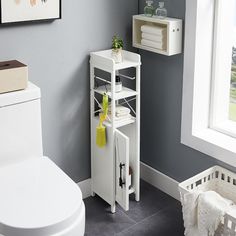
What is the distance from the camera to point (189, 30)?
2502mm

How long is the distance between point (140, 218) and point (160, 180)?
0.35m

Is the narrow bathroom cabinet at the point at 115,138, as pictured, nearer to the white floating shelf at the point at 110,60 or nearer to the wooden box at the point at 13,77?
the white floating shelf at the point at 110,60

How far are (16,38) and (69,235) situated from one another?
3.39ft

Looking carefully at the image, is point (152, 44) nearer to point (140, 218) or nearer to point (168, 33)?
point (168, 33)

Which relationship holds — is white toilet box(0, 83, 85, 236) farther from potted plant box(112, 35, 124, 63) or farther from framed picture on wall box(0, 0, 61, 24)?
potted plant box(112, 35, 124, 63)

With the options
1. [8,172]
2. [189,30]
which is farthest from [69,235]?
[189,30]

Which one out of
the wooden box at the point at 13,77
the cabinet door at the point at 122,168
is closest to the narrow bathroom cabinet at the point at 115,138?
the cabinet door at the point at 122,168

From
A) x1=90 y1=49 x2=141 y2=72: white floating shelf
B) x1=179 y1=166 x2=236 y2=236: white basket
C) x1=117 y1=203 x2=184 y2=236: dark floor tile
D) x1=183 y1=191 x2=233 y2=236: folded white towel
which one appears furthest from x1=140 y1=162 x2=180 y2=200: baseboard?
x1=90 y1=49 x2=141 y2=72: white floating shelf

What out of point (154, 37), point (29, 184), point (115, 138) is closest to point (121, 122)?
point (115, 138)

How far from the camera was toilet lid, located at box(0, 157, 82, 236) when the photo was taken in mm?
1867

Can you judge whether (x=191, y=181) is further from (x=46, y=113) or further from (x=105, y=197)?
(x=46, y=113)

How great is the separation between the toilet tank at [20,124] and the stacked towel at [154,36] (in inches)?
28.2

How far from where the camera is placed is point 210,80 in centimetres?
265

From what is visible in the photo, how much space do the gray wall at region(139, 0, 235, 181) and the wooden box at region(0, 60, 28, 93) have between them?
86 centimetres
